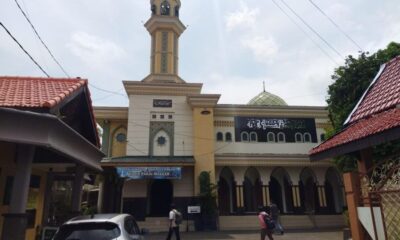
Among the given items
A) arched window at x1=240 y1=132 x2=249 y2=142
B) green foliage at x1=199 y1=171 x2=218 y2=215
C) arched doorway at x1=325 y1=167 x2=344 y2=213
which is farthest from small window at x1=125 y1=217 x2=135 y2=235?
arched doorway at x1=325 y1=167 x2=344 y2=213

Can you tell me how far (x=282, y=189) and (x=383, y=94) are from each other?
16.5m

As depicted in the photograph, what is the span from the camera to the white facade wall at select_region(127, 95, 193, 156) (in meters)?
21.5

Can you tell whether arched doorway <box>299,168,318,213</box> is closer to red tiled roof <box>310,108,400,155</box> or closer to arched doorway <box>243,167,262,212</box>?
arched doorway <box>243,167,262,212</box>

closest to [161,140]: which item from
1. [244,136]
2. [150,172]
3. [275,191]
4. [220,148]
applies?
[150,172]

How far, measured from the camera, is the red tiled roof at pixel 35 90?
Result: 252 inches

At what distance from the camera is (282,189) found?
2352 centimetres

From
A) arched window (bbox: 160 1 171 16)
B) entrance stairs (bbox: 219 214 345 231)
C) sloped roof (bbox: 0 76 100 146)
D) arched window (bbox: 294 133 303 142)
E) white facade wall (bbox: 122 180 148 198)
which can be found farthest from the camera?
arched window (bbox: 160 1 171 16)

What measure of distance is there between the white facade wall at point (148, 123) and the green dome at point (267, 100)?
7.87 meters

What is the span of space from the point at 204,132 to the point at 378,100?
14373mm

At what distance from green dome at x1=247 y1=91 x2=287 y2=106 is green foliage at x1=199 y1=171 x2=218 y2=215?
33.6 feet

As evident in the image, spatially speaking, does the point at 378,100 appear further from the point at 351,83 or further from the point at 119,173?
the point at 119,173

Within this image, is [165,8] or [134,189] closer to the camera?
[134,189]

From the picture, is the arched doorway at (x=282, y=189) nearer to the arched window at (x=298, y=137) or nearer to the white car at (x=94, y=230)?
the arched window at (x=298, y=137)

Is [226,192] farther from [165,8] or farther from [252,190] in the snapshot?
[165,8]
